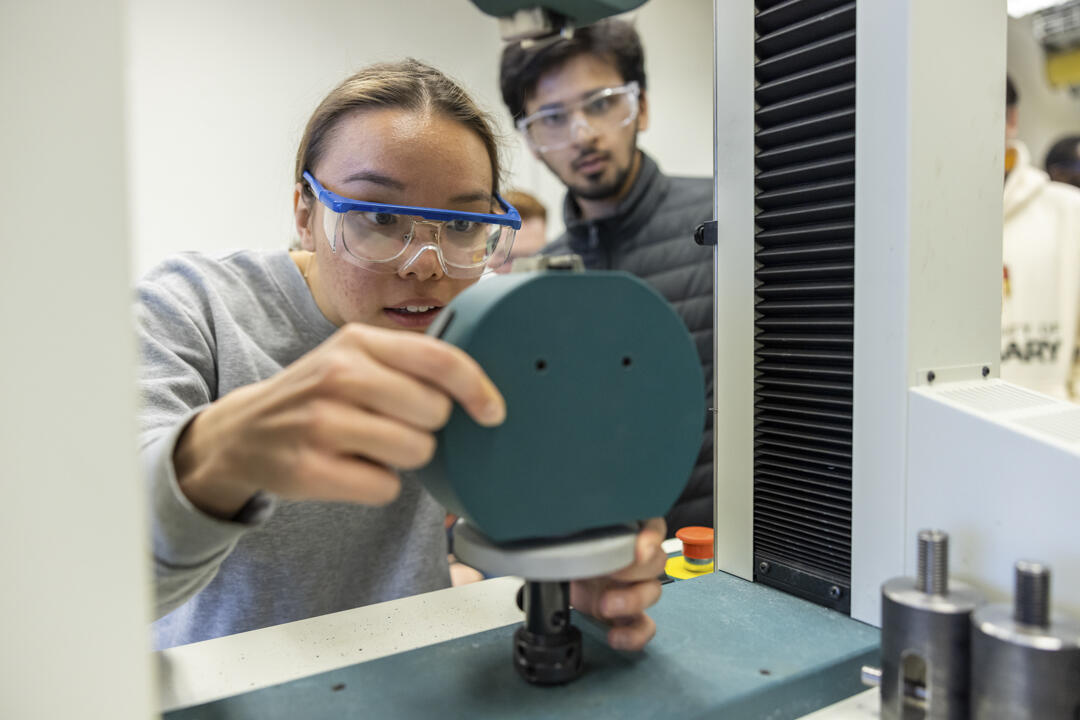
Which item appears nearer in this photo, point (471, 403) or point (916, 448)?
point (471, 403)

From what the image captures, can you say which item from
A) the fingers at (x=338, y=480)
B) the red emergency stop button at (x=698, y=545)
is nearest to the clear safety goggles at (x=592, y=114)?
the red emergency stop button at (x=698, y=545)

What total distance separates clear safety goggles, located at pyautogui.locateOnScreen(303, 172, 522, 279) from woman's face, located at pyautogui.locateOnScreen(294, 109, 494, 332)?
0.06 ft

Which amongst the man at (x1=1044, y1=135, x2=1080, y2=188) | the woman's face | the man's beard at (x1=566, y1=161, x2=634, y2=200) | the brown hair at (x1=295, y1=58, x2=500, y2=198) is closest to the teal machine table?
the woman's face

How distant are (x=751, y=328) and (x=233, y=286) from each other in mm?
874

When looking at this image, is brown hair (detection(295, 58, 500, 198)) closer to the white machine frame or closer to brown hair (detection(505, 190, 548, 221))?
the white machine frame

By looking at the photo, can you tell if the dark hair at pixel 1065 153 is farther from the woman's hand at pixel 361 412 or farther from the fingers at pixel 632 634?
the woman's hand at pixel 361 412

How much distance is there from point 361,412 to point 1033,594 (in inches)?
17.8

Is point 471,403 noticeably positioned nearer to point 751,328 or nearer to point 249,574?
point 751,328

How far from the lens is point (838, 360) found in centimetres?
70

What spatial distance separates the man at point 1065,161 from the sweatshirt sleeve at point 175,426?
447 centimetres

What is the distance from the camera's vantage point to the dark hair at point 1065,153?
3920 mm

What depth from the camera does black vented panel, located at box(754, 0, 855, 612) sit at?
692 millimetres

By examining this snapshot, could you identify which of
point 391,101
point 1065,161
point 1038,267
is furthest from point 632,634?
point 1065,161

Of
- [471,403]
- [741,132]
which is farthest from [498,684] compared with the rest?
[741,132]
